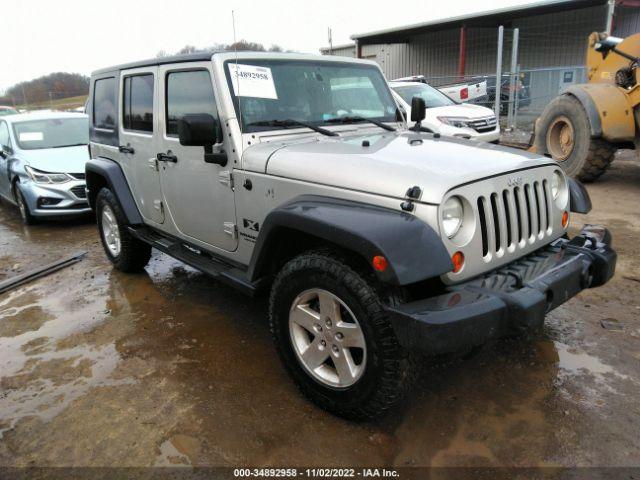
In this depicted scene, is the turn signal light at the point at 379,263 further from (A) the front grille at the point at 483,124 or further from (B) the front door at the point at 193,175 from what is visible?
(A) the front grille at the point at 483,124

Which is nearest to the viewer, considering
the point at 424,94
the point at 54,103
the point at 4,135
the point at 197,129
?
the point at 197,129

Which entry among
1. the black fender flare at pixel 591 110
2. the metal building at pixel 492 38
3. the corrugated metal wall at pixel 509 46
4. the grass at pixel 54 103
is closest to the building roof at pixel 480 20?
the metal building at pixel 492 38

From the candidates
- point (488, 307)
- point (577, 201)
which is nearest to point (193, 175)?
point (488, 307)

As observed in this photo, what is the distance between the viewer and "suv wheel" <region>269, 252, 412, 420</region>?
7.54 feet

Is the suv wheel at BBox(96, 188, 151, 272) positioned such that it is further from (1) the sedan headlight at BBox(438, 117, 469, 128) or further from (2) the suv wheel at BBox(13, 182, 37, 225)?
(1) the sedan headlight at BBox(438, 117, 469, 128)

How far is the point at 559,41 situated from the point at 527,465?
63.2ft

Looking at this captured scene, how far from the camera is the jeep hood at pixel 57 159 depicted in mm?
7125

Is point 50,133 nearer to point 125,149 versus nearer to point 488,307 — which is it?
point 125,149

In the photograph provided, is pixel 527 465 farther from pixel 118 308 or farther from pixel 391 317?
pixel 118 308

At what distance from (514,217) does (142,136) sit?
308cm

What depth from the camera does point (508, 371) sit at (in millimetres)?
3084

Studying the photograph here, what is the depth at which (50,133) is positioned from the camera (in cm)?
794

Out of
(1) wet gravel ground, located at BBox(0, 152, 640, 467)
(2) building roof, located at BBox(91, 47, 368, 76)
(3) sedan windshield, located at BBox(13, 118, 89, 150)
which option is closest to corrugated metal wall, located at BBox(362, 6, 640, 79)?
(1) wet gravel ground, located at BBox(0, 152, 640, 467)

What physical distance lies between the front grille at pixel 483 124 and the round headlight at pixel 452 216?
24.3 ft
